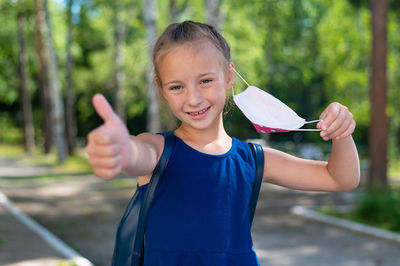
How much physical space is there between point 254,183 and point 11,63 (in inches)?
1535

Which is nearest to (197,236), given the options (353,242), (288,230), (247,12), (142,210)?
(142,210)

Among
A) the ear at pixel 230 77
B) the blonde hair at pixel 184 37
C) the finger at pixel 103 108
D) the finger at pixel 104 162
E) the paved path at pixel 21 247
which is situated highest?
the blonde hair at pixel 184 37

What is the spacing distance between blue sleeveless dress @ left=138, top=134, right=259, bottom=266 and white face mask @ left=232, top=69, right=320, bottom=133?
227 mm

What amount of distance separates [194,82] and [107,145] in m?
0.60

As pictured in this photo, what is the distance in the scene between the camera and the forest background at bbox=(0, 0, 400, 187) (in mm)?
20828

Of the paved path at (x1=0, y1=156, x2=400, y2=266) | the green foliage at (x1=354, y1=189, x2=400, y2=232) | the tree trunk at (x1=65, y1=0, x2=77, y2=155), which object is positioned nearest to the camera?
the paved path at (x1=0, y1=156, x2=400, y2=266)

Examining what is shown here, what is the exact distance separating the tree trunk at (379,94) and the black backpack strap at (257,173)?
9.99 metres

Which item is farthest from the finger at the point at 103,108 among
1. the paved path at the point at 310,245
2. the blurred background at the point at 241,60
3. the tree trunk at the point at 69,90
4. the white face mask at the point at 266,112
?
the tree trunk at the point at 69,90

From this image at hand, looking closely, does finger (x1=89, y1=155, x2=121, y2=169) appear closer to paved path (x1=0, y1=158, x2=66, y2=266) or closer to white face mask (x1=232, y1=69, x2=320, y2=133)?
white face mask (x1=232, y1=69, x2=320, y2=133)

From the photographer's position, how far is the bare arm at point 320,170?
83.4 inches

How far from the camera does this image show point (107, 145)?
141cm

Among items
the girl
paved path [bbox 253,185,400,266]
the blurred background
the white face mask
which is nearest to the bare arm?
the girl

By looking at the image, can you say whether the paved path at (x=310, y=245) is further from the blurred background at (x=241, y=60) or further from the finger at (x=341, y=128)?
the finger at (x=341, y=128)

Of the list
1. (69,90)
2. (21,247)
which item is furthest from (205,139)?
(69,90)
